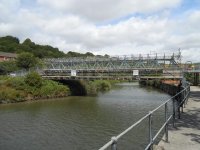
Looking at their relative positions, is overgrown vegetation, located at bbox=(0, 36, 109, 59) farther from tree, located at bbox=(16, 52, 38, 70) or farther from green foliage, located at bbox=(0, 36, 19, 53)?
tree, located at bbox=(16, 52, 38, 70)

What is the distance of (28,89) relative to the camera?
177ft

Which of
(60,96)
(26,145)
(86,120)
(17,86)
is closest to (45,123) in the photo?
(86,120)

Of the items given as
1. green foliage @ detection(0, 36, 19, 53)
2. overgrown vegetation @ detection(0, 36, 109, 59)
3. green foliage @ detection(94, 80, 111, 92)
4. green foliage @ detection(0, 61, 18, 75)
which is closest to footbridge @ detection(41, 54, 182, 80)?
green foliage @ detection(94, 80, 111, 92)

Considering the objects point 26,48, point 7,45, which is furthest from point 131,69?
point 7,45

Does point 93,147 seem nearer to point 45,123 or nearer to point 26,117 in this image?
point 45,123

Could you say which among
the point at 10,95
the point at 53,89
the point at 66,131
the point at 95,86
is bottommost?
the point at 66,131

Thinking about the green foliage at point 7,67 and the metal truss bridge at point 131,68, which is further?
the green foliage at point 7,67

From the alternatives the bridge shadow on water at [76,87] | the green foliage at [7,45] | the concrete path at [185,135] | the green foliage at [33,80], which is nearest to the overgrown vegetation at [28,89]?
the green foliage at [33,80]

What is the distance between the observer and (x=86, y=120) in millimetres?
30594

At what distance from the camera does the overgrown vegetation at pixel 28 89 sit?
160 feet

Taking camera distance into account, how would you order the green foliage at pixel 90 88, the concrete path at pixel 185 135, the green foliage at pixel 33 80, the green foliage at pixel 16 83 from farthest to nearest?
1. the green foliage at pixel 90 88
2. the green foliage at pixel 33 80
3. the green foliage at pixel 16 83
4. the concrete path at pixel 185 135

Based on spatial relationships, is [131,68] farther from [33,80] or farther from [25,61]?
[25,61]

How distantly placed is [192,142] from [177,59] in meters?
51.5

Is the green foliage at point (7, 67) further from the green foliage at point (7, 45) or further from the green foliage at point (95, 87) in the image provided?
the green foliage at point (7, 45)
